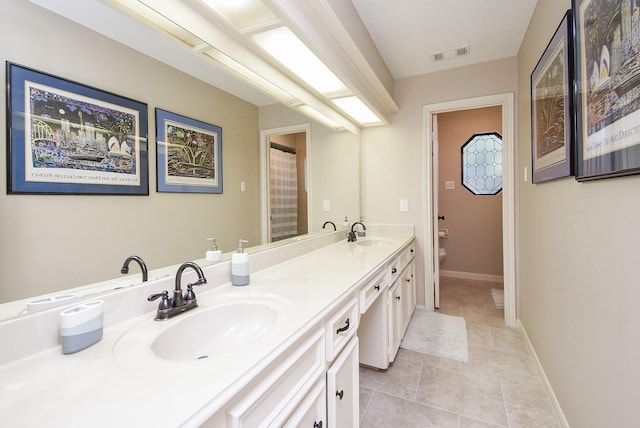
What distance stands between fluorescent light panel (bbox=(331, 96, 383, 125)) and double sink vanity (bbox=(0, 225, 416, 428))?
137 cm

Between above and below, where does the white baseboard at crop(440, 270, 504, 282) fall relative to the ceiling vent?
below

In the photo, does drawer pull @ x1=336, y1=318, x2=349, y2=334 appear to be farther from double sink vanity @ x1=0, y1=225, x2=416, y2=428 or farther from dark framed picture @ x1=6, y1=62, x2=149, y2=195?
dark framed picture @ x1=6, y1=62, x2=149, y2=195

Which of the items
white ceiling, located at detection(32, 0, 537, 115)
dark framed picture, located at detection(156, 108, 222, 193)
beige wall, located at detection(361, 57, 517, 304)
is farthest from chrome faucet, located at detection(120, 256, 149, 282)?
beige wall, located at detection(361, 57, 517, 304)

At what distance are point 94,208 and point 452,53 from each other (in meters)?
2.88

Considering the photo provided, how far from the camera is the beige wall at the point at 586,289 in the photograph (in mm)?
900

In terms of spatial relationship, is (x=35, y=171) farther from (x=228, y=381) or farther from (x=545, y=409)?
(x=545, y=409)

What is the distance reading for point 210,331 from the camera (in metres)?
0.99

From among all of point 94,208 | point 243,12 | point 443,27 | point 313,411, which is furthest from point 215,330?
point 443,27

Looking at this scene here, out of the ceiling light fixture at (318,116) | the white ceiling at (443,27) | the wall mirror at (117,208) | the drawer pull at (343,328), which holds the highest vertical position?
the white ceiling at (443,27)

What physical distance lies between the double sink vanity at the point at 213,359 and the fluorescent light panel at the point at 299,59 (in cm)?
106

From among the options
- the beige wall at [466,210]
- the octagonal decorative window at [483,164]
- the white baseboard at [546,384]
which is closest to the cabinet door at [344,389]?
the white baseboard at [546,384]

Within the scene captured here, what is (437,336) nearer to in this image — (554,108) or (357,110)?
(554,108)

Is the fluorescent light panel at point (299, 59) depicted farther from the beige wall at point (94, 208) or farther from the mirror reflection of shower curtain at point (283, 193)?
the mirror reflection of shower curtain at point (283, 193)

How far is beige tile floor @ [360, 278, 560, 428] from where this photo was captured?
1535mm
